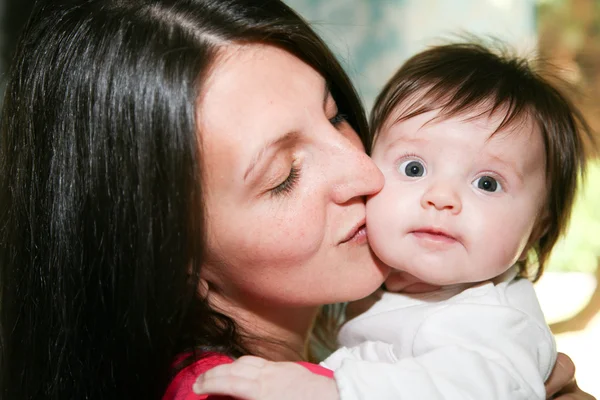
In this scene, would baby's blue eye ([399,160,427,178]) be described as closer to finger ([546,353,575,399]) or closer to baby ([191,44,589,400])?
baby ([191,44,589,400])

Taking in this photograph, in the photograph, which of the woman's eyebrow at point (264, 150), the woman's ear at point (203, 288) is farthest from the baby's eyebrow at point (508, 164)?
the woman's ear at point (203, 288)

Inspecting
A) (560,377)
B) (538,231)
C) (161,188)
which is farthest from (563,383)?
(161,188)

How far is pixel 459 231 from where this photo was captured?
1236mm

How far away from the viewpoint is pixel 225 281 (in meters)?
1.37

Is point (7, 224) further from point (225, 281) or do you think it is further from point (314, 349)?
point (314, 349)

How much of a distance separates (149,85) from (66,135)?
0.58 feet

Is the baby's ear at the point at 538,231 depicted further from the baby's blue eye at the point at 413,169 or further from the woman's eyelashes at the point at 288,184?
the woman's eyelashes at the point at 288,184

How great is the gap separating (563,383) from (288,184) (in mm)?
738

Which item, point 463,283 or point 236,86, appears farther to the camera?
point 463,283

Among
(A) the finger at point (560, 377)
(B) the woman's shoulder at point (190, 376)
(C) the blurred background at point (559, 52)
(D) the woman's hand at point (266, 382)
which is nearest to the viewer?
(D) the woman's hand at point (266, 382)

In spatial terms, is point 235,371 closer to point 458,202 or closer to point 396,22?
point 458,202

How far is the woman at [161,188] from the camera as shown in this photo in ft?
3.89

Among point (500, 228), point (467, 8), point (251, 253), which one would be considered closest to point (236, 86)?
point (251, 253)

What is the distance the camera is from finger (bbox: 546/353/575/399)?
144cm
